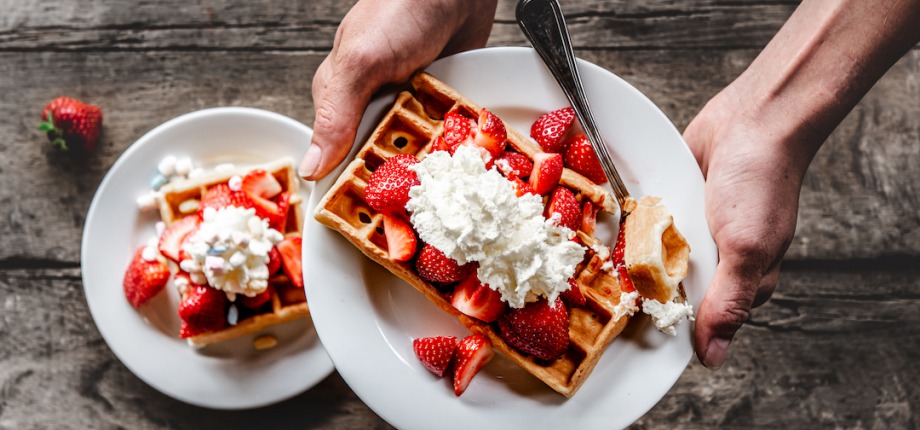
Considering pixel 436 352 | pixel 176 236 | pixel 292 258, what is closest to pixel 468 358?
pixel 436 352

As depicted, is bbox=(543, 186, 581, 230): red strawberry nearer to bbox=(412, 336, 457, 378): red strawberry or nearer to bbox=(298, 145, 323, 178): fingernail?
bbox=(412, 336, 457, 378): red strawberry

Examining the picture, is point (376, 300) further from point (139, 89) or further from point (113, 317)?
point (139, 89)

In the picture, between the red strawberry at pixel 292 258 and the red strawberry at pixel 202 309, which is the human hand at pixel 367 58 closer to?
the red strawberry at pixel 292 258

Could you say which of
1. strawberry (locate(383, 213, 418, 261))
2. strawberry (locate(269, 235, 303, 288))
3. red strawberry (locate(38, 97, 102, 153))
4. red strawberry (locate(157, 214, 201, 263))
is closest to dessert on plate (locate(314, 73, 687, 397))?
strawberry (locate(383, 213, 418, 261))

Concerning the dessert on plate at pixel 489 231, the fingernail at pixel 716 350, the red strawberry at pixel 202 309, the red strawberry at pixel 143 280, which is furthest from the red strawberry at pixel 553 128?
the red strawberry at pixel 143 280

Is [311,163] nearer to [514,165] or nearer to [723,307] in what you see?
[514,165]
